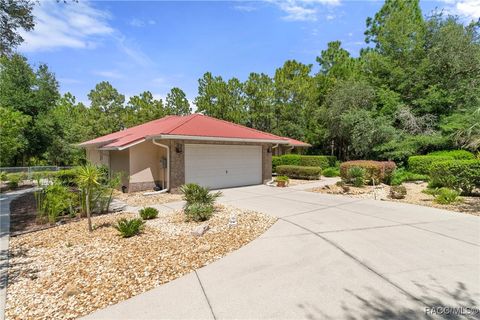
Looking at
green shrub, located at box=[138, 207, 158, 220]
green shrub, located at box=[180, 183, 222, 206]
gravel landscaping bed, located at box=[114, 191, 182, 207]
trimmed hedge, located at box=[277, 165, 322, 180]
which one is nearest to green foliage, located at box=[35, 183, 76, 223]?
gravel landscaping bed, located at box=[114, 191, 182, 207]

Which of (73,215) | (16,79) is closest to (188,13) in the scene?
(73,215)

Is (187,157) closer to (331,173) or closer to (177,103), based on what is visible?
(331,173)

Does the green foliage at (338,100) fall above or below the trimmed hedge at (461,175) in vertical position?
above

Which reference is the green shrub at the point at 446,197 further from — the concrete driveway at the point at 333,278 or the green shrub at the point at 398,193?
the concrete driveway at the point at 333,278

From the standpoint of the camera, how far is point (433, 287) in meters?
3.42

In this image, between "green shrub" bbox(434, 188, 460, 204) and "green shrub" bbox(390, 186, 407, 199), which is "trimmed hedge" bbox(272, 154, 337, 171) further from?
"green shrub" bbox(434, 188, 460, 204)

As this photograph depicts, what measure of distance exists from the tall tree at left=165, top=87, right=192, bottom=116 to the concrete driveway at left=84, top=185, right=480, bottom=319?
26.8 metres

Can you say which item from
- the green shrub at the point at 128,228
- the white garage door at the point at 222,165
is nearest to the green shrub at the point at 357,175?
the white garage door at the point at 222,165

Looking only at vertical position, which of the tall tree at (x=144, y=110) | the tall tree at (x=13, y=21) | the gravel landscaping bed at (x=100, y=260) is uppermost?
the tall tree at (x=144, y=110)

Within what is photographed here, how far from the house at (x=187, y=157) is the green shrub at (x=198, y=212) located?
16.3ft

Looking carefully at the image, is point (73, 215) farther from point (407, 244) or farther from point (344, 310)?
point (407, 244)

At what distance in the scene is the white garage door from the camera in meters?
12.4

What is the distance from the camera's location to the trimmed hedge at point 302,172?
55.8 ft

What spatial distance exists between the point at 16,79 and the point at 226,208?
25.2 m
